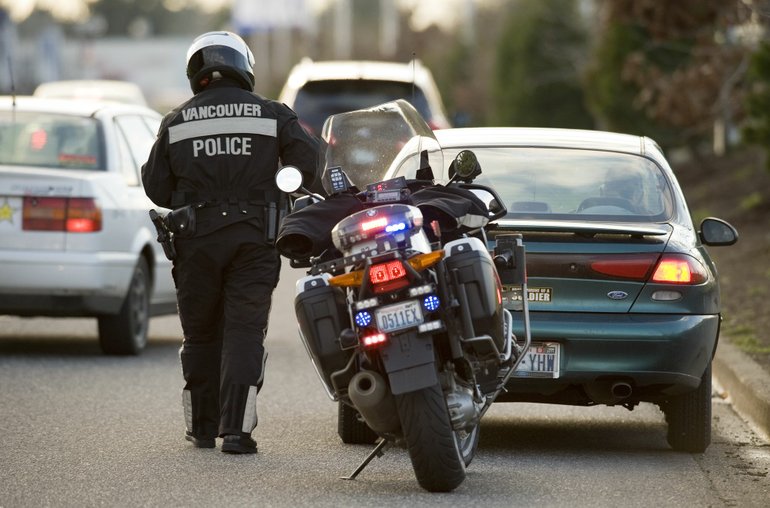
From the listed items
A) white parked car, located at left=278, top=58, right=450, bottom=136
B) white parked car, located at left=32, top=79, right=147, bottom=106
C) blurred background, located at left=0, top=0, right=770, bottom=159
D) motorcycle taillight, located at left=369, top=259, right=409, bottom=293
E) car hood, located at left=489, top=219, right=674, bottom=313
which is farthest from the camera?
white parked car, located at left=32, top=79, right=147, bottom=106

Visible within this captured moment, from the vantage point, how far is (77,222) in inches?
462

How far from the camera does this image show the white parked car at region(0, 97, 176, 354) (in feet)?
38.3

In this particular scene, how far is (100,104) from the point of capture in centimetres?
1291

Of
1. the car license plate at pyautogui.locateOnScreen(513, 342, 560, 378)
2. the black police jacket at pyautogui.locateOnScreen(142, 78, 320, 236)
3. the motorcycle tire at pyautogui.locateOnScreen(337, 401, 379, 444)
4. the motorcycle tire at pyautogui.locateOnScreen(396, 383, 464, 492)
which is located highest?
the black police jacket at pyautogui.locateOnScreen(142, 78, 320, 236)

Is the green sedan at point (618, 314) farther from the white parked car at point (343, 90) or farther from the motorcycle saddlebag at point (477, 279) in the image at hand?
the white parked car at point (343, 90)

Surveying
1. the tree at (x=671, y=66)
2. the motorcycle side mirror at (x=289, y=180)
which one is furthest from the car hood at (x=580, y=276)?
the tree at (x=671, y=66)

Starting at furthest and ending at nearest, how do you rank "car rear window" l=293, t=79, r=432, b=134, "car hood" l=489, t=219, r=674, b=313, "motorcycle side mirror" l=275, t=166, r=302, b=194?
"car rear window" l=293, t=79, r=432, b=134
"car hood" l=489, t=219, r=674, b=313
"motorcycle side mirror" l=275, t=166, r=302, b=194

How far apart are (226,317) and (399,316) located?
1660mm

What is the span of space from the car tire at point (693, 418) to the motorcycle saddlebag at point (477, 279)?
1894mm

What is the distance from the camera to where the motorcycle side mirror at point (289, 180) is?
24.1ft

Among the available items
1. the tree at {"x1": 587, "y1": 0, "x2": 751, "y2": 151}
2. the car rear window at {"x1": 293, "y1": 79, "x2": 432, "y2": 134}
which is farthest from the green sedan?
the car rear window at {"x1": 293, "y1": 79, "x2": 432, "y2": 134}

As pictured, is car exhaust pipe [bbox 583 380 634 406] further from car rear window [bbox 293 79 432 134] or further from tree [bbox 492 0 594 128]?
tree [bbox 492 0 594 128]

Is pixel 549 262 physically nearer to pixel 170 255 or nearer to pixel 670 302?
pixel 670 302

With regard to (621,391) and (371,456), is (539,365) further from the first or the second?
(371,456)
